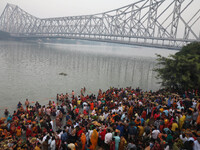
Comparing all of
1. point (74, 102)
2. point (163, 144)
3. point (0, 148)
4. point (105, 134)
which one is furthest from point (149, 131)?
point (74, 102)

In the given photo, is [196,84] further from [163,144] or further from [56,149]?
[56,149]

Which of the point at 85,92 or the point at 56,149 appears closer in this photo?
the point at 56,149

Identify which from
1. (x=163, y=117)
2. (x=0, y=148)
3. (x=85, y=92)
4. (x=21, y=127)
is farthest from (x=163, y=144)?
(x=85, y=92)

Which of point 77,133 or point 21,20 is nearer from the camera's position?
point 77,133

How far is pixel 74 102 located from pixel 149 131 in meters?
8.19

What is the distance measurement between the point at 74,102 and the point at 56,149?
754 centimetres

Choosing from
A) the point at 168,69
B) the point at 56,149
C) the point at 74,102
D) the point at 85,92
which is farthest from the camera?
the point at 85,92

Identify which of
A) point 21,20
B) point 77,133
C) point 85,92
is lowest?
point 85,92

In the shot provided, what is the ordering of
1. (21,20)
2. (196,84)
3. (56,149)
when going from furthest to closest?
(21,20), (196,84), (56,149)

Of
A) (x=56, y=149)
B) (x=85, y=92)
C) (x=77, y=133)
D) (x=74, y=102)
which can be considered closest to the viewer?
(x=56, y=149)

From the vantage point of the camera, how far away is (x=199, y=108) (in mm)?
9320

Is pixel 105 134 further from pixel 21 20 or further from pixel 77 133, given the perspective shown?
pixel 21 20

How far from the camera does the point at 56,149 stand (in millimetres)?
6840

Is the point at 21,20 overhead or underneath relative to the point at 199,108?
overhead
